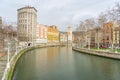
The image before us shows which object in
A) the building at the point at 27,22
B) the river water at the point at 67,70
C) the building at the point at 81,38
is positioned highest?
the building at the point at 27,22

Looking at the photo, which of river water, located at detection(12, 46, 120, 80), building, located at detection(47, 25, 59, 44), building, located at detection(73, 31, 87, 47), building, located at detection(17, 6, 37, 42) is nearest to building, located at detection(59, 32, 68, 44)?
building, located at detection(47, 25, 59, 44)

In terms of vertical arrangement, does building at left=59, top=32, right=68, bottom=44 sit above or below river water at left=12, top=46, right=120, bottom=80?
above

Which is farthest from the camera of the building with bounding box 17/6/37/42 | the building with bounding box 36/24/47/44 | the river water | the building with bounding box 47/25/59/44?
the building with bounding box 47/25/59/44

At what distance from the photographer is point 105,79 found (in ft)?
60.1

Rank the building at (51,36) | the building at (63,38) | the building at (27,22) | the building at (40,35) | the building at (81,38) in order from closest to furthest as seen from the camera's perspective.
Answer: the building at (81,38), the building at (27,22), the building at (40,35), the building at (51,36), the building at (63,38)

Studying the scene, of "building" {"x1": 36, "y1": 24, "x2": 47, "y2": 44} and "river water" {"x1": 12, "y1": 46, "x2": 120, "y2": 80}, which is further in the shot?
"building" {"x1": 36, "y1": 24, "x2": 47, "y2": 44}

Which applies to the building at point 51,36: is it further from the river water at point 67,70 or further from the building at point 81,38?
the river water at point 67,70

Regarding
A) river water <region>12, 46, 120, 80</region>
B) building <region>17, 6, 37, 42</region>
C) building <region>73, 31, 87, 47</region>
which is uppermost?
building <region>17, 6, 37, 42</region>

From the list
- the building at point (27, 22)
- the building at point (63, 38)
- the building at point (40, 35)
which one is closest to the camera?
the building at point (27, 22)

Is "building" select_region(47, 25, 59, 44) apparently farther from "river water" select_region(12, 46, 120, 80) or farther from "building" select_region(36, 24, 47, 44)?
"river water" select_region(12, 46, 120, 80)

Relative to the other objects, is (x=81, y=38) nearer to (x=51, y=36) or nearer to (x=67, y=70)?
(x=67, y=70)

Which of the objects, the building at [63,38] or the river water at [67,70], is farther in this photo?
the building at [63,38]

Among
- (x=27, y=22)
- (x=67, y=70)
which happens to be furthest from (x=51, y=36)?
(x=67, y=70)

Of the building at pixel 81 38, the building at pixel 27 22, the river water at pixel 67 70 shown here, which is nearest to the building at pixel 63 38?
the building at pixel 27 22
